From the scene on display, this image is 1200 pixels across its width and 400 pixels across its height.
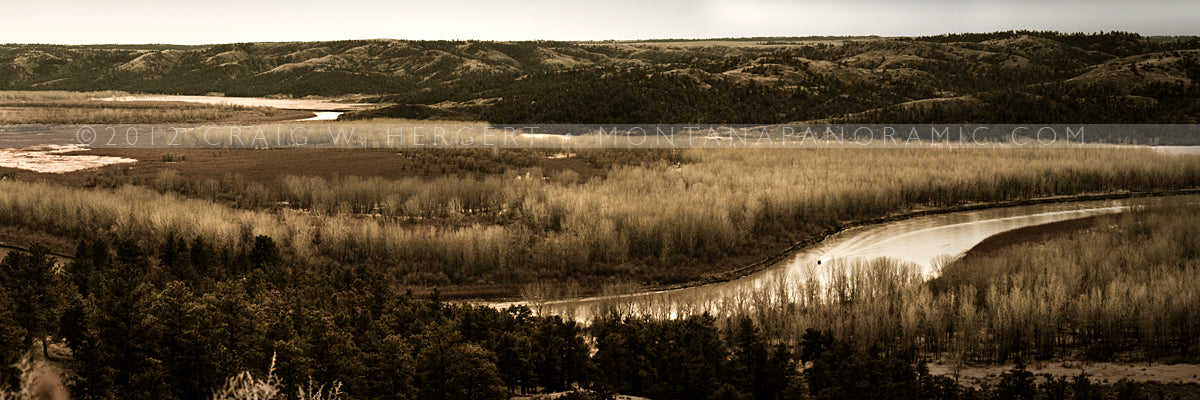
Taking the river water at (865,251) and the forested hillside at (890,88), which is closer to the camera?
the river water at (865,251)

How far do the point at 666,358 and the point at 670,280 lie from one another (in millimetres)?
12534

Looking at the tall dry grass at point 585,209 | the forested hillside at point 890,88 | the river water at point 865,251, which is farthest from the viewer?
the forested hillside at point 890,88

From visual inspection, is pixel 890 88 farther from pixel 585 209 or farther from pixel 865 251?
pixel 585 209

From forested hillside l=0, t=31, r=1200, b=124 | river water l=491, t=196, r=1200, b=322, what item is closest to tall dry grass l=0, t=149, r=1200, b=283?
river water l=491, t=196, r=1200, b=322

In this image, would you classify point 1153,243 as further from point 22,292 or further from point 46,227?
point 46,227

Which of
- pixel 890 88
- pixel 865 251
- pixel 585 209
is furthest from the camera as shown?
pixel 890 88

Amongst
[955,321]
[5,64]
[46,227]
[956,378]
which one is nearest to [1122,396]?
[956,378]

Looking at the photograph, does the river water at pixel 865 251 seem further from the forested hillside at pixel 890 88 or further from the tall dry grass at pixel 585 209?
the forested hillside at pixel 890 88

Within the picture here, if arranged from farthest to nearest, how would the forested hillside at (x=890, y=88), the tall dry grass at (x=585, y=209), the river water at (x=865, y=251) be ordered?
the forested hillside at (x=890, y=88) → the tall dry grass at (x=585, y=209) → the river water at (x=865, y=251)

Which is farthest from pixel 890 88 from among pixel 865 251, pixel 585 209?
pixel 585 209

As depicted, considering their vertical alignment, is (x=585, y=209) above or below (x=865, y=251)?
above

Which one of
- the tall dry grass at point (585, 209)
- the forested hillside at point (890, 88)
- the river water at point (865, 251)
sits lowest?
the river water at point (865, 251)

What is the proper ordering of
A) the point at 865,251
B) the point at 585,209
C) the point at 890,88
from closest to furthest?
the point at 865,251
the point at 585,209
the point at 890,88

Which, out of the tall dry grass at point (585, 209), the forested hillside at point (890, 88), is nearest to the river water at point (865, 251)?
the tall dry grass at point (585, 209)
